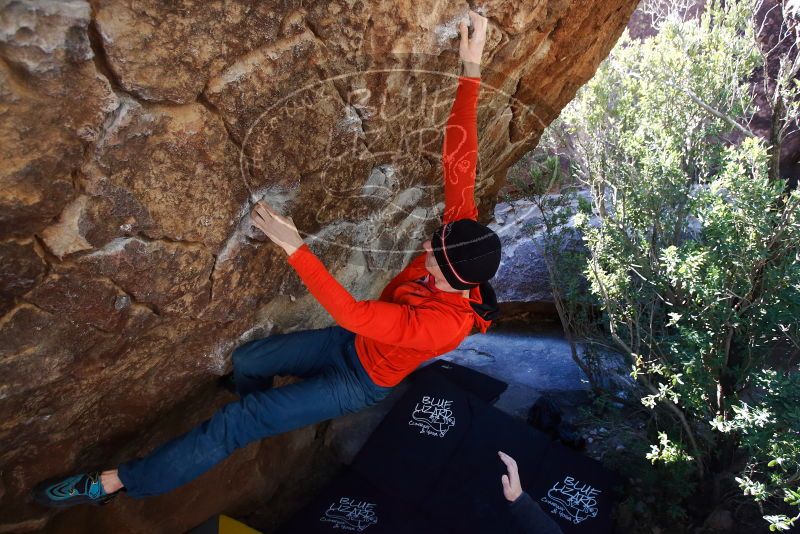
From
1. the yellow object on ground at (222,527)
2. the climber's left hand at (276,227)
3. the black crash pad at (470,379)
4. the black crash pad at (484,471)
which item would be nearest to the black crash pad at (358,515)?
the black crash pad at (484,471)

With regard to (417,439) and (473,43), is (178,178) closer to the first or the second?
(473,43)

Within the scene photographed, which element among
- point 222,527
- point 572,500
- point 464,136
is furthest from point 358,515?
point 464,136

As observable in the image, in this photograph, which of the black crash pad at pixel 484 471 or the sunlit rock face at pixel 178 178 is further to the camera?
the black crash pad at pixel 484 471

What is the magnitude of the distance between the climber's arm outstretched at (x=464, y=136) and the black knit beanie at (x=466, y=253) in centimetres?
35

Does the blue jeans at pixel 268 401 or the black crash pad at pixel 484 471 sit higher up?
the blue jeans at pixel 268 401

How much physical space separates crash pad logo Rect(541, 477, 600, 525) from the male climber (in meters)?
1.49

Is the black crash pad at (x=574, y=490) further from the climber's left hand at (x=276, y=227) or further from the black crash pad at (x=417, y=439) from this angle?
the climber's left hand at (x=276, y=227)

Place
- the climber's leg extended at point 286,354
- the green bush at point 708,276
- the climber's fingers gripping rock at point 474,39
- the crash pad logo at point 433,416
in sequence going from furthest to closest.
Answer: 1. the crash pad logo at point 433,416
2. the green bush at point 708,276
3. the climber's leg extended at point 286,354
4. the climber's fingers gripping rock at point 474,39

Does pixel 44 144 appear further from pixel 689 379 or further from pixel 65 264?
pixel 689 379

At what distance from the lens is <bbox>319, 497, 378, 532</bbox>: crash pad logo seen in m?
3.32

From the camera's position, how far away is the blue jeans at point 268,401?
2312 millimetres

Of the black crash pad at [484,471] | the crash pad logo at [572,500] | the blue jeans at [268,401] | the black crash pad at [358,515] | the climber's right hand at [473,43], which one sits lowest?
the crash pad logo at [572,500]

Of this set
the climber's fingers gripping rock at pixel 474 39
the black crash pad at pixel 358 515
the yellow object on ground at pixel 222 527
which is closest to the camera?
the climber's fingers gripping rock at pixel 474 39

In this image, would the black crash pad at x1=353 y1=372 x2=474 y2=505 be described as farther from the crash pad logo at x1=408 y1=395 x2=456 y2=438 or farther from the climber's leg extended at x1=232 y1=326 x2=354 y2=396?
the climber's leg extended at x1=232 y1=326 x2=354 y2=396
